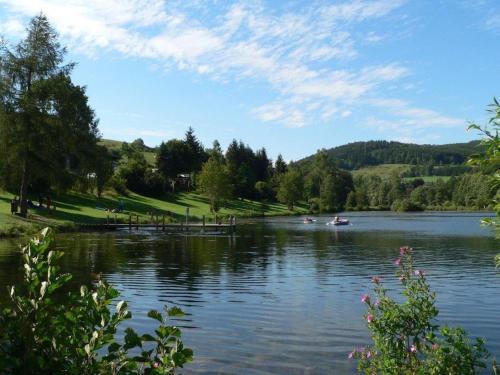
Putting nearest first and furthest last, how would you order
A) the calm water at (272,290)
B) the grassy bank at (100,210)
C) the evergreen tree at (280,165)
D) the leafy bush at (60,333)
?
the leafy bush at (60,333) → the calm water at (272,290) → the grassy bank at (100,210) → the evergreen tree at (280,165)

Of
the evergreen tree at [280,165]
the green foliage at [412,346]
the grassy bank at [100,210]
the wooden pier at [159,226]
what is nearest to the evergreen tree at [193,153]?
the grassy bank at [100,210]

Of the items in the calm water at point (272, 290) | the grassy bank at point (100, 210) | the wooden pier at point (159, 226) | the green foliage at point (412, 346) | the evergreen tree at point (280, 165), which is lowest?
the calm water at point (272, 290)

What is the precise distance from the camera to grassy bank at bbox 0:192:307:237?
48150 millimetres

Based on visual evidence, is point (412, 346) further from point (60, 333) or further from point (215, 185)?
point (215, 185)

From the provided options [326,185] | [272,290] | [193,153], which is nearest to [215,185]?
[193,153]

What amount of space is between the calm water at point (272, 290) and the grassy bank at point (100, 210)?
6960 millimetres

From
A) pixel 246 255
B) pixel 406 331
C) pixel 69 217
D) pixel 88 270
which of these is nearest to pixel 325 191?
pixel 69 217

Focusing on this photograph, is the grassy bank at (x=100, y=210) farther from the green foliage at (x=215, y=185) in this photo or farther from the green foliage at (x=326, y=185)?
the green foliage at (x=326, y=185)

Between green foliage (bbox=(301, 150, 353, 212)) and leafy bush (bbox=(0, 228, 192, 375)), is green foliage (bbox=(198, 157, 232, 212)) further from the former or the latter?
leafy bush (bbox=(0, 228, 192, 375))

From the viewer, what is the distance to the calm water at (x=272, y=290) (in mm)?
13750

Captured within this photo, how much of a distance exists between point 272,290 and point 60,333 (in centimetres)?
1817

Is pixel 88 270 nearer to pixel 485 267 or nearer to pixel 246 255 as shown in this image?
pixel 246 255

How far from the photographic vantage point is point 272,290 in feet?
75.8

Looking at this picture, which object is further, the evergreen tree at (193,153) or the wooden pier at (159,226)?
the evergreen tree at (193,153)
